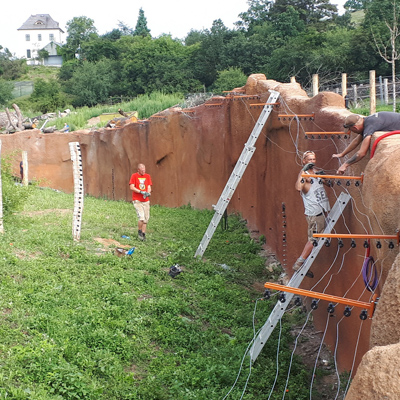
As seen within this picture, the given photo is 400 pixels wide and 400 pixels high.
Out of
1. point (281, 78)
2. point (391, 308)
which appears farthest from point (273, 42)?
point (391, 308)

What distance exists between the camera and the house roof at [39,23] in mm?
110688

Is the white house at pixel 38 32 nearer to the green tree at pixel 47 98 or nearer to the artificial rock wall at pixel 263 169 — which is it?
the green tree at pixel 47 98

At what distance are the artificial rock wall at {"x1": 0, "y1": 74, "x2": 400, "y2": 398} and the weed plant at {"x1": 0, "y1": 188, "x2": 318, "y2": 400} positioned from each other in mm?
1138

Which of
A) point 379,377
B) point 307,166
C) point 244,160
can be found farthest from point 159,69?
point 379,377

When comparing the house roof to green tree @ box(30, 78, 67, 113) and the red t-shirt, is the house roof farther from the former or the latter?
the red t-shirt

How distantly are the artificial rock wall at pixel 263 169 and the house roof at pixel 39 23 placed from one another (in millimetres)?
92833

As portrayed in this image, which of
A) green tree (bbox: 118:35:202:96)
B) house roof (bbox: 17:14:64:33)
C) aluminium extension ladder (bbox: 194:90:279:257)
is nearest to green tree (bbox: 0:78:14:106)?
green tree (bbox: 118:35:202:96)

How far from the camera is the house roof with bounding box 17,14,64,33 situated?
11069 centimetres

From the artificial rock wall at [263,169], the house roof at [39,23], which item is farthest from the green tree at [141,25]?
the artificial rock wall at [263,169]

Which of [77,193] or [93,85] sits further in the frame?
[93,85]

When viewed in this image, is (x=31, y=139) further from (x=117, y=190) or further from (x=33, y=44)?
(x=33, y=44)

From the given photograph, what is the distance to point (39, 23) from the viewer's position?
363 feet

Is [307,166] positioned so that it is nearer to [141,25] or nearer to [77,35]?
[141,25]

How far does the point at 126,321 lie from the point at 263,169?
628 centimetres
